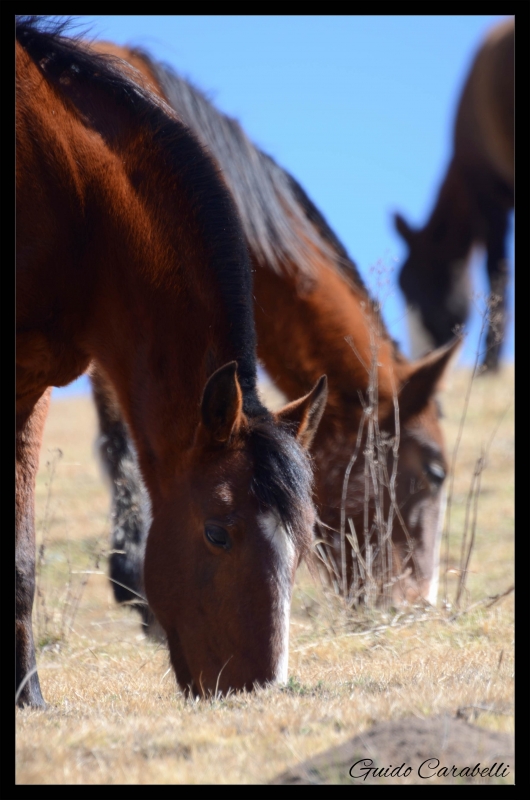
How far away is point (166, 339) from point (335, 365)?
87.8 inches

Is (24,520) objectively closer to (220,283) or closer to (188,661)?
(188,661)

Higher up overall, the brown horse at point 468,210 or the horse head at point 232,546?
the brown horse at point 468,210

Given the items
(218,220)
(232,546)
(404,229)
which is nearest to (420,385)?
(218,220)

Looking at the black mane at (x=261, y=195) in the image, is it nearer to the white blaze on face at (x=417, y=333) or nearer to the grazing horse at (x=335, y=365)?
the grazing horse at (x=335, y=365)

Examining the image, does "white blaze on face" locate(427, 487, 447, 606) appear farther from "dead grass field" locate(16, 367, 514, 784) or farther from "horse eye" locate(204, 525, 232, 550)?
"horse eye" locate(204, 525, 232, 550)

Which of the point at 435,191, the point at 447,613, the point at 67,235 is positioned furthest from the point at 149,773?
the point at 435,191

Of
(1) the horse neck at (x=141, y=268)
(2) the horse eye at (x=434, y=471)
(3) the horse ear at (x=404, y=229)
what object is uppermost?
(3) the horse ear at (x=404, y=229)

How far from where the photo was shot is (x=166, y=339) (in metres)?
3.36

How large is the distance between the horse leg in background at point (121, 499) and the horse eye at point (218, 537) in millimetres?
2606

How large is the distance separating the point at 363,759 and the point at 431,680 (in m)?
1.15

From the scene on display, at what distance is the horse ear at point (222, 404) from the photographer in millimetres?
2961

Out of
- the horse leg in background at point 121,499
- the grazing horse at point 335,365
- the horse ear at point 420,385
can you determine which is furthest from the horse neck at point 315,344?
the horse leg in background at point 121,499

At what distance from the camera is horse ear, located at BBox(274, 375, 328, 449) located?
3.34 m

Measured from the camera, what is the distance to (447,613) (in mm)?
4875
